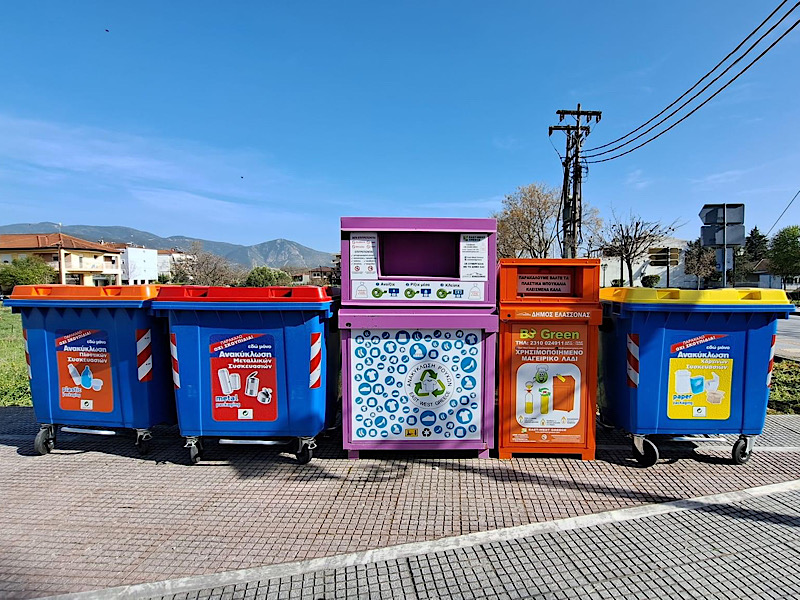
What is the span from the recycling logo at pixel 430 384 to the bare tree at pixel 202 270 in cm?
4720

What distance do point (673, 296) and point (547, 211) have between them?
3611 centimetres

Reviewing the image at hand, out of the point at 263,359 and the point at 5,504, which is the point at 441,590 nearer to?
the point at 263,359

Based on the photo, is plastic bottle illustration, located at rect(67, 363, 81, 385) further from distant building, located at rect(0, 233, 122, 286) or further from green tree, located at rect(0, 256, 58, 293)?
distant building, located at rect(0, 233, 122, 286)

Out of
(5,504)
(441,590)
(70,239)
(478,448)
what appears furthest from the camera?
(70,239)

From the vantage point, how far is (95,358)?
435cm

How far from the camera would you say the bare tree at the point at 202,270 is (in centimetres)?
4897

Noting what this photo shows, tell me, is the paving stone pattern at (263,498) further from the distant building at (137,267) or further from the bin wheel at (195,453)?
the distant building at (137,267)

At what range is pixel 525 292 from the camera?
4262mm

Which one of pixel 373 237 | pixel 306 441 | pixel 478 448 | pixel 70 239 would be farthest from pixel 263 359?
pixel 70 239

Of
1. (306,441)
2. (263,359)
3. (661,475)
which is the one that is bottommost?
(661,475)

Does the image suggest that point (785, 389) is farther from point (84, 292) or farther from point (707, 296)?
point (84, 292)

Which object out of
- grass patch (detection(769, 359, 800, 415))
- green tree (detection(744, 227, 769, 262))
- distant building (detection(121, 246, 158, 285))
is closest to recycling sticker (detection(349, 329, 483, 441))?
grass patch (detection(769, 359, 800, 415))

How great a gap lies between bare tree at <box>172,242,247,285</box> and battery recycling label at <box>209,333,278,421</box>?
4653cm

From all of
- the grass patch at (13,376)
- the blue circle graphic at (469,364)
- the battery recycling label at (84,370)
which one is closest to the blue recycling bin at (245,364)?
the battery recycling label at (84,370)
